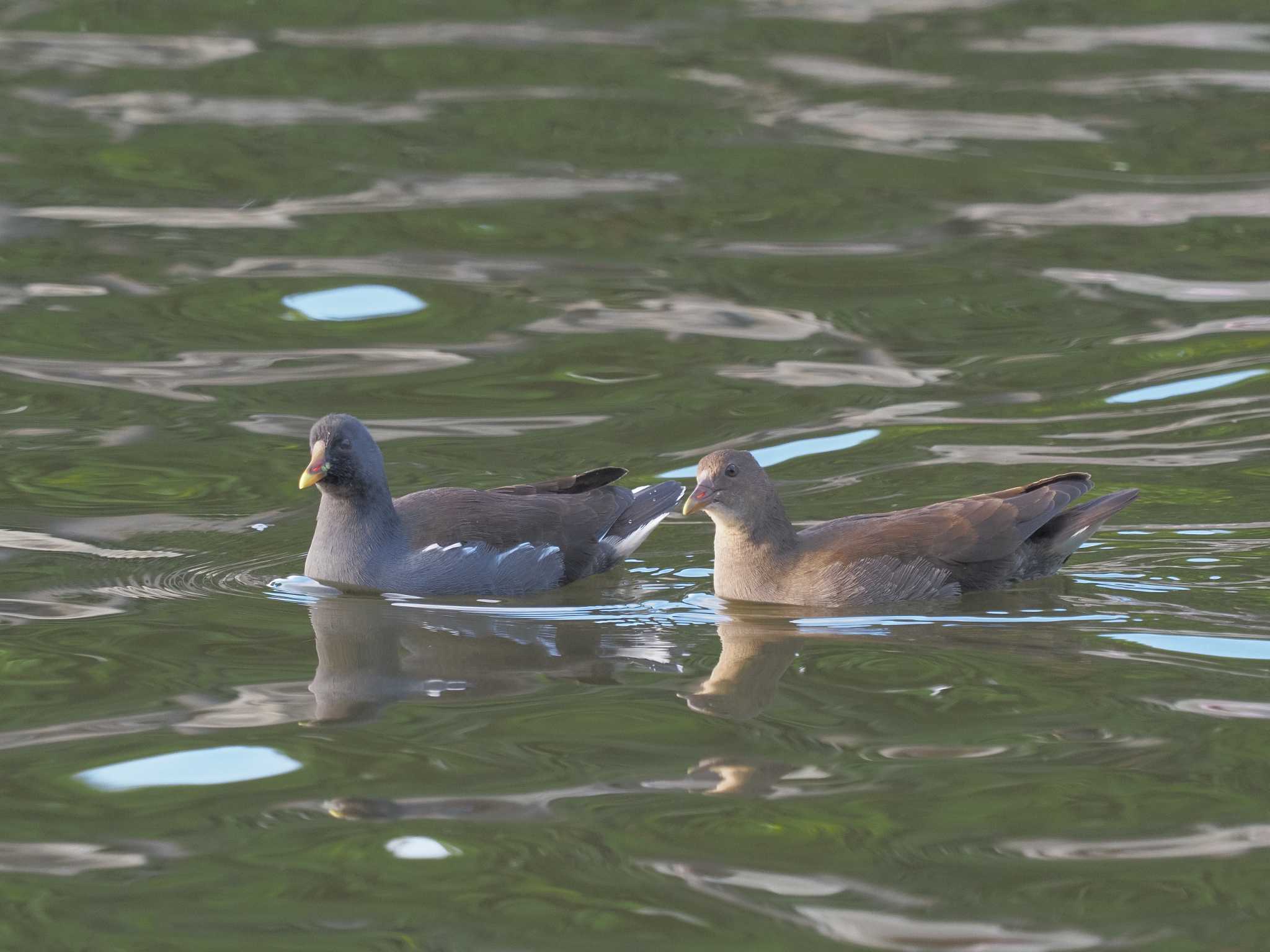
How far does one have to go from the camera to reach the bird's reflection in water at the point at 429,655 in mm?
8688

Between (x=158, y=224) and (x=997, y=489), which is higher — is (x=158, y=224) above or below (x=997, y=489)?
above

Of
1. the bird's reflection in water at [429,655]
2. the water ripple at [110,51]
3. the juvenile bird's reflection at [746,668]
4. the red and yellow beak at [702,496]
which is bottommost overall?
the juvenile bird's reflection at [746,668]

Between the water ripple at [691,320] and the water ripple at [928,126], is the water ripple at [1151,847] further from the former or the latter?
the water ripple at [928,126]

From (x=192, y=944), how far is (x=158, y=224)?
36.5ft

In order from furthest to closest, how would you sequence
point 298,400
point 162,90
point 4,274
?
point 162,90 → point 4,274 → point 298,400

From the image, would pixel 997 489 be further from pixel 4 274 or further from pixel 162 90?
pixel 162 90

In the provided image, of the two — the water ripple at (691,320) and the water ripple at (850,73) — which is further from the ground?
the water ripple at (850,73)

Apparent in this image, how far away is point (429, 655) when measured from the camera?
30.7ft

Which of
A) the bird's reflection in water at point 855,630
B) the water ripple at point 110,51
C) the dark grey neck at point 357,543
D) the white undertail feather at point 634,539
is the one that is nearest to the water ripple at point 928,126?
the water ripple at point 110,51

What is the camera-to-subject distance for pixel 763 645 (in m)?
9.36

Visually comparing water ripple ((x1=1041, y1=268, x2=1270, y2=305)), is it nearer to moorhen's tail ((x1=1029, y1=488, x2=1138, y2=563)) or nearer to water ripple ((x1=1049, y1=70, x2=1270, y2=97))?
water ripple ((x1=1049, y1=70, x2=1270, y2=97))

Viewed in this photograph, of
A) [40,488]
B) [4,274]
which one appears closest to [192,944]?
[40,488]

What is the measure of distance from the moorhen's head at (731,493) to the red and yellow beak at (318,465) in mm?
1867

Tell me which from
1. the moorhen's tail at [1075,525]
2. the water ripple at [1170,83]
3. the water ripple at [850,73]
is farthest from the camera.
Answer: the water ripple at [850,73]
